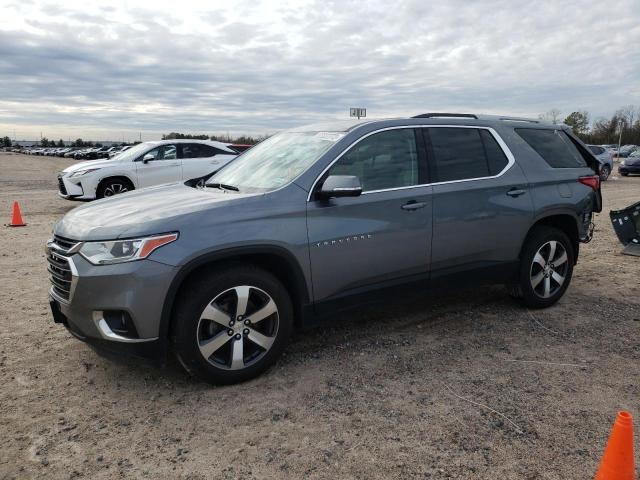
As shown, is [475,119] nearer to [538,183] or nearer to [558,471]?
[538,183]

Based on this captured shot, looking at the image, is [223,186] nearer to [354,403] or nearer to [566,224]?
[354,403]

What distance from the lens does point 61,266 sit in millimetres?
3416

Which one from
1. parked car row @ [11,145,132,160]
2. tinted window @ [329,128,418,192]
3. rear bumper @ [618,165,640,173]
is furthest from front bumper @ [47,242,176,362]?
parked car row @ [11,145,132,160]

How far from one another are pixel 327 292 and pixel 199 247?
103 centimetres

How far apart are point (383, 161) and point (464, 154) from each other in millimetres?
894

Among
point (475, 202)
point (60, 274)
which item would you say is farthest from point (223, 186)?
point (475, 202)

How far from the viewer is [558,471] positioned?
8.76ft

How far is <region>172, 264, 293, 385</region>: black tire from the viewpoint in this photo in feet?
10.7

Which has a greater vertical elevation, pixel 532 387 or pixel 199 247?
pixel 199 247

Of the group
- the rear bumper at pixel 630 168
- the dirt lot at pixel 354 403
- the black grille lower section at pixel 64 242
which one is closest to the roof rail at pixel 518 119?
the dirt lot at pixel 354 403

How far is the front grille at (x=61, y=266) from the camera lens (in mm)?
3348

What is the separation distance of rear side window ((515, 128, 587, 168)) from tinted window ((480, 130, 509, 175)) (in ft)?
1.30

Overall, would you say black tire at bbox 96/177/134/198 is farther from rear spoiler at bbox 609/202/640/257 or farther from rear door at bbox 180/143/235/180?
rear spoiler at bbox 609/202/640/257

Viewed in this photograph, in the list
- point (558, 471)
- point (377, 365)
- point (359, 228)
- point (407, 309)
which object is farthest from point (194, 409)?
point (407, 309)
